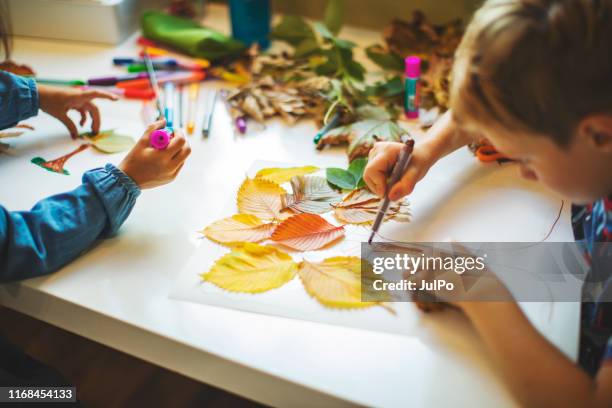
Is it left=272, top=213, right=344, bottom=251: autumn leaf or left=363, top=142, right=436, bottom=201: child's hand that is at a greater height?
left=363, top=142, right=436, bottom=201: child's hand

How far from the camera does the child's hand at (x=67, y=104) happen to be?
82 centimetres

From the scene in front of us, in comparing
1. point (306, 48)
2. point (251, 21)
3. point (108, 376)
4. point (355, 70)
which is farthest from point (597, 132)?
point (108, 376)

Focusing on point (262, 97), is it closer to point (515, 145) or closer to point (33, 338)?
point (515, 145)

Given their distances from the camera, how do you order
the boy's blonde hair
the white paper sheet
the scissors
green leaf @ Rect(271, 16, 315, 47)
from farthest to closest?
green leaf @ Rect(271, 16, 315, 47) < the scissors < the white paper sheet < the boy's blonde hair

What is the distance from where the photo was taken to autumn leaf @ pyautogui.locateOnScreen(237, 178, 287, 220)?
683mm

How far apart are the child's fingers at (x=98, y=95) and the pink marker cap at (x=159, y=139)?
0.24 m

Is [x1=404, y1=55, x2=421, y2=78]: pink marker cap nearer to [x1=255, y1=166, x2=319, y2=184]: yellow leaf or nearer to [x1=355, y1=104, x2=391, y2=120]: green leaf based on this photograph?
[x1=355, y1=104, x2=391, y2=120]: green leaf

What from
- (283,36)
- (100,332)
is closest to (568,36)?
(100,332)

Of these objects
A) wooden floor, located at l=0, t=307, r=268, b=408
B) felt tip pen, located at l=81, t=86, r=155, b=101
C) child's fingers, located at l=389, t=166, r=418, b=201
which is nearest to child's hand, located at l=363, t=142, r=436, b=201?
child's fingers, located at l=389, t=166, r=418, b=201

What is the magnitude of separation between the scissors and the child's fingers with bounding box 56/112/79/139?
0.62m

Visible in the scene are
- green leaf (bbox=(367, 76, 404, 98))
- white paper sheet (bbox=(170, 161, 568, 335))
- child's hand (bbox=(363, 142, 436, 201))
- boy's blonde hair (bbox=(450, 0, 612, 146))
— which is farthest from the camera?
green leaf (bbox=(367, 76, 404, 98))

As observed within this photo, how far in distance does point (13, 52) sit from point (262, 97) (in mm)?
540

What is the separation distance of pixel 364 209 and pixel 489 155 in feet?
0.73

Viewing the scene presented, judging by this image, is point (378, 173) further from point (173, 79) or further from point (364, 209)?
point (173, 79)
